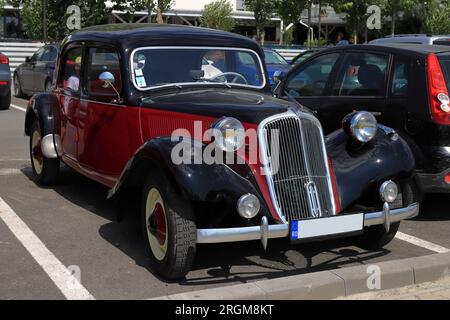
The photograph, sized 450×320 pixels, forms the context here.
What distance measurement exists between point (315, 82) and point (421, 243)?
2.54 m

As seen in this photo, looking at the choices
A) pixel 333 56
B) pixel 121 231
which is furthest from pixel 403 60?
pixel 121 231

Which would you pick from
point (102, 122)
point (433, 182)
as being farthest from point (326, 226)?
point (102, 122)

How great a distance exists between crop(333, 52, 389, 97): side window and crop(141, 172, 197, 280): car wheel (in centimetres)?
286

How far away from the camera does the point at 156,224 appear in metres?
4.45

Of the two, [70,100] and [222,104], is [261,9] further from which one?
[222,104]

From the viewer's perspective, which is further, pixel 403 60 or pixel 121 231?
pixel 403 60

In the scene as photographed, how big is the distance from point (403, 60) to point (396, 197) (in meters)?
1.90

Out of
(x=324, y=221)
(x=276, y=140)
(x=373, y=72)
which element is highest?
(x=373, y=72)

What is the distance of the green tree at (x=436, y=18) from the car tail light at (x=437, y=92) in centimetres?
3006

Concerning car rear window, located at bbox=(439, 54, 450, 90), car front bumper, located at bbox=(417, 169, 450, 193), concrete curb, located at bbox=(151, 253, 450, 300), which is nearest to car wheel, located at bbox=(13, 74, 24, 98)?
car rear window, located at bbox=(439, 54, 450, 90)

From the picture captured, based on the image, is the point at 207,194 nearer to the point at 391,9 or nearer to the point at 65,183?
the point at 65,183

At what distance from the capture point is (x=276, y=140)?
435 cm

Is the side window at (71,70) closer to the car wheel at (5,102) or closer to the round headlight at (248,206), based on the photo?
the round headlight at (248,206)

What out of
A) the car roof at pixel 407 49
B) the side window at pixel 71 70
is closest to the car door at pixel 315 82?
the car roof at pixel 407 49
